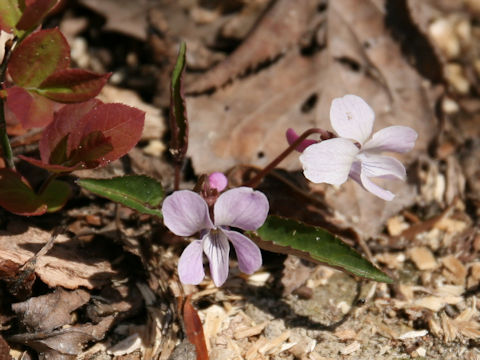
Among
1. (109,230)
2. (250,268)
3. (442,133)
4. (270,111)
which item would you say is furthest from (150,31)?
(250,268)

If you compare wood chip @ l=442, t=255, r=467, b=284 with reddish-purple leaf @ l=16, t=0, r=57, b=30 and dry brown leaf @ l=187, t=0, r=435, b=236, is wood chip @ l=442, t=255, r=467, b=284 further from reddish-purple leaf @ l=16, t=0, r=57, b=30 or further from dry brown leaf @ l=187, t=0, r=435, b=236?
reddish-purple leaf @ l=16, t=0, r=57, b=30

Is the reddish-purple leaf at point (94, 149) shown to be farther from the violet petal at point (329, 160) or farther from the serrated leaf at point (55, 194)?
the violet petal at point (329, 160)

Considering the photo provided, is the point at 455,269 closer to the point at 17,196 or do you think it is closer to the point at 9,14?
the point at 17,196

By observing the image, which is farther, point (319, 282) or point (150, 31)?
point (150, 31)

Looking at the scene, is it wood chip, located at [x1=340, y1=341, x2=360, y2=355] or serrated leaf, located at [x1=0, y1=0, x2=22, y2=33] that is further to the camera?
wood chip, located at [x1=340, y1=341, x2=360, y2=355]

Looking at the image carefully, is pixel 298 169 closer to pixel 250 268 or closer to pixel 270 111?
pixel 270 111

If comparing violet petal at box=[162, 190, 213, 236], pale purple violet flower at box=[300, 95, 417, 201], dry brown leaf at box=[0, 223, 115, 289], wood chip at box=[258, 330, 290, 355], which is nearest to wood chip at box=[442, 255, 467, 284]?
pale purple violet flower at box=[300, 95, 417, 201]

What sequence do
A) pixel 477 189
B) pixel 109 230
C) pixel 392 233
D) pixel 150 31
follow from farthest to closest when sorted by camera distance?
pixel 150 31 → pixel 477 189 → pixel 392 233 → pixel 109 230
